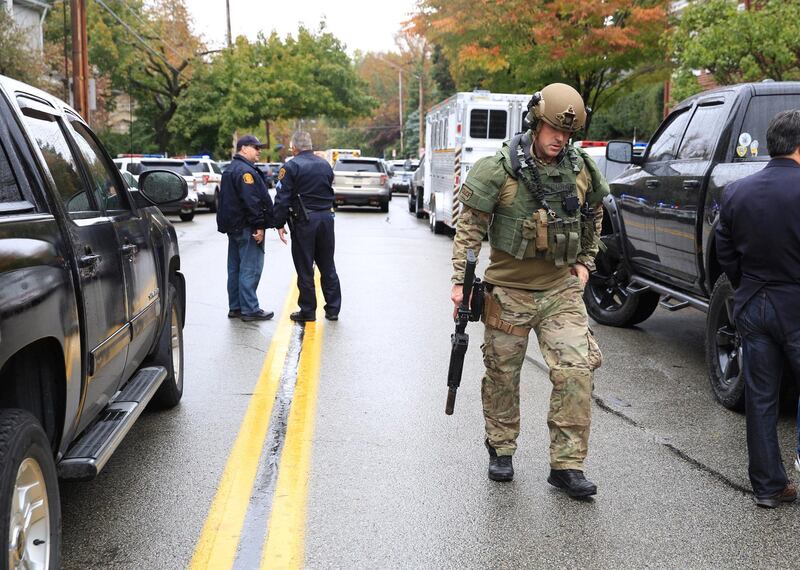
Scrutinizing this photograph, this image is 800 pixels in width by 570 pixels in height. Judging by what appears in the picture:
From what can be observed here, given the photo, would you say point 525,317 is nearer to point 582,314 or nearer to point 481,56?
point 582,314

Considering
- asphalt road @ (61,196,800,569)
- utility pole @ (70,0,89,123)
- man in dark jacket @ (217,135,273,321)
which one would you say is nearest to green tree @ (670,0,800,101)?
asphalt road @ (61,196,800,569)

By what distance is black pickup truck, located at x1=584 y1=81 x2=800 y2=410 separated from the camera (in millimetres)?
6422

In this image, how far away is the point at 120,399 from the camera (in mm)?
4734

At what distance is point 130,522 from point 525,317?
2.06 meters

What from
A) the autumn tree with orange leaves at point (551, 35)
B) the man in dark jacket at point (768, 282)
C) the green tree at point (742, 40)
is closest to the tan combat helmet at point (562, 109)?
the man in dark jacket at point (768, 282)

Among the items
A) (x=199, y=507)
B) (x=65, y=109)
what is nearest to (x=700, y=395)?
(x=199, y=507)

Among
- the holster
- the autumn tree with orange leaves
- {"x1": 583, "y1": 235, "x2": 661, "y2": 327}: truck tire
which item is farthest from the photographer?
the autumn tree with orange leaves

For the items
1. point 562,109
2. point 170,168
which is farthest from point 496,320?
point 170,168

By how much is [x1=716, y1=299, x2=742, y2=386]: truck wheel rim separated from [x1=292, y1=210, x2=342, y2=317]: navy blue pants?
13.8 ft

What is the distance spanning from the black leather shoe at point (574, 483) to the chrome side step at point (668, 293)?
263 centimetres

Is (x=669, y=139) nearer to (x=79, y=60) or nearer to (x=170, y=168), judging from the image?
(x=170, y=168)

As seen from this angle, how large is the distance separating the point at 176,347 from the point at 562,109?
3.04 m

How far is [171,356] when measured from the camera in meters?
5.91

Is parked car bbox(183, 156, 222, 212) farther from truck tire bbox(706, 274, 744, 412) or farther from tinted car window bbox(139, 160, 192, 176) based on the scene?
truck tire bbox(706, 274, 744, 412)
